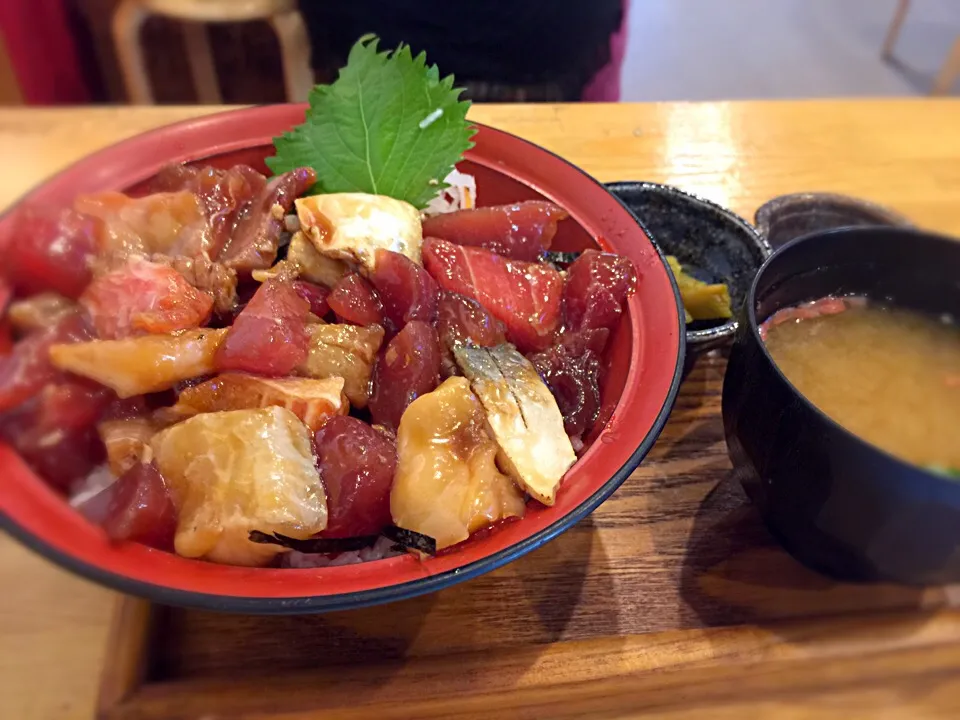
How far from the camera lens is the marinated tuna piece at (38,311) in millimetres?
1185

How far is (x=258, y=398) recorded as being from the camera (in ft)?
3.61

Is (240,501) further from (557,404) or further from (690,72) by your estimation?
(690,72)

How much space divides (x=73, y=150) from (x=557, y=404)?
1689mm

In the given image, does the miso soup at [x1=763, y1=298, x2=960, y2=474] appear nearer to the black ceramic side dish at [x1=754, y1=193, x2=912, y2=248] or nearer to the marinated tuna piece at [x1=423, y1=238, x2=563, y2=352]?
the marinated tuna piece at [x1=423, y1=238, x2=563, y2=352]

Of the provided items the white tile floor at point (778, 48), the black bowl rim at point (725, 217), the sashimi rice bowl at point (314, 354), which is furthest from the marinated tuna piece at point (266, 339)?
the white tile floor at point (778, 48)

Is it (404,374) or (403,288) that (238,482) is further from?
(403,288)

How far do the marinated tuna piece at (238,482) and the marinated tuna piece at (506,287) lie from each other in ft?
1.42

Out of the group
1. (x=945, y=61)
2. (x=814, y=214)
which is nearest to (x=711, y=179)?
(x=814, y=214)

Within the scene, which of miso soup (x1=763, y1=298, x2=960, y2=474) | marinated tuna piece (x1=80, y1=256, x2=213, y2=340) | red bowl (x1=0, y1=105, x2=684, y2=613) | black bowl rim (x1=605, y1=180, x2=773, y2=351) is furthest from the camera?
black bowl rim (x1=605, y1=180, x2=773, y2=351)

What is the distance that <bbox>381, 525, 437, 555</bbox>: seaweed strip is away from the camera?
1.00m

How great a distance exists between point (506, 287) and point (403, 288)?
0.20 meters

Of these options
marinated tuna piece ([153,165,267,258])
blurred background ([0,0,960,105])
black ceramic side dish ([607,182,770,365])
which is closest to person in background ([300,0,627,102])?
blurred background ([0,0,960,105])

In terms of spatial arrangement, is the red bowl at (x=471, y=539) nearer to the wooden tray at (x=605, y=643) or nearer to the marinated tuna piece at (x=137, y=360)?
the marinated tuna piece at (x=137, y=360)

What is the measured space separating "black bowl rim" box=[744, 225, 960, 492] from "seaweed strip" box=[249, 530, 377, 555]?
0.69 m
